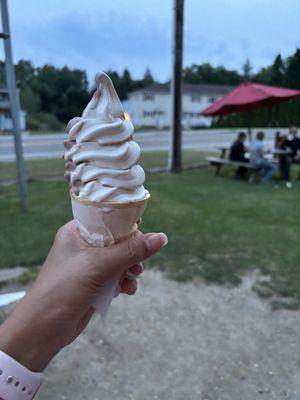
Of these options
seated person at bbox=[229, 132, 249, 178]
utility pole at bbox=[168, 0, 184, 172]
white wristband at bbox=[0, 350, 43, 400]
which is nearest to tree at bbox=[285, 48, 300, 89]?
white wristband at bbox=[0, 350, 43, 400]

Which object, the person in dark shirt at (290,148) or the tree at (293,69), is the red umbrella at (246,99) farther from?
the tree at (293,69)

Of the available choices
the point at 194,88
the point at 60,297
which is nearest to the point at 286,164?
the point at 194,88

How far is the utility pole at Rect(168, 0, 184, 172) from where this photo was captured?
33.9ft

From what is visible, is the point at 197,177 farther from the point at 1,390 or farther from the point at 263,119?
the point at 1,390

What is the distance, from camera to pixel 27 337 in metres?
1.34

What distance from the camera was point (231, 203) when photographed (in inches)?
303

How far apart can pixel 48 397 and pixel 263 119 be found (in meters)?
8.42

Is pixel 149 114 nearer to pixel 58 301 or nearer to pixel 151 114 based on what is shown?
pixel 151 114

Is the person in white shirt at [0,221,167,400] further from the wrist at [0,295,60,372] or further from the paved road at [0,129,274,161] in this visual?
the paved road at [0,129,274,161]

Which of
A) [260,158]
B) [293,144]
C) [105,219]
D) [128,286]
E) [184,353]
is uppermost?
[105,219]

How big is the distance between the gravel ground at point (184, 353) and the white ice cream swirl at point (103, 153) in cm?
184

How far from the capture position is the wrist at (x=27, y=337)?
132 centimetres

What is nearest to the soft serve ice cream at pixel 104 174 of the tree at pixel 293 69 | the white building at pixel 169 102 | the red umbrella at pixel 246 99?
the tree at pixel 293 69

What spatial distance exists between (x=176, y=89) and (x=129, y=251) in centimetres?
997
